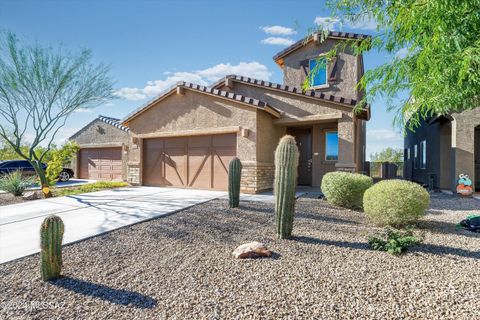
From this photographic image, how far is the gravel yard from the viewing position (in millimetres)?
2584

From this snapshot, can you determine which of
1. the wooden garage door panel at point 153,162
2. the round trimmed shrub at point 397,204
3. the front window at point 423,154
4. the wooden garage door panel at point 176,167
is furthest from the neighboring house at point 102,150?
the front window at point 423,154

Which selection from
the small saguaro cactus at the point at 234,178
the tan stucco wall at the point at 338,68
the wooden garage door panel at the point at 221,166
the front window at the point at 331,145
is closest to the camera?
the small saguaro cactus at the point at 234,178

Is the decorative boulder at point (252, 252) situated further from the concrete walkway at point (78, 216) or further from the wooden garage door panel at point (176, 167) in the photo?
the wooden garage door panel at point (176, 167)

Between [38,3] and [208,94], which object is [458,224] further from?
[38,3]

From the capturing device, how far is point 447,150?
476 inches

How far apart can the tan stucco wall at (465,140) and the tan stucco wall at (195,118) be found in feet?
24.9

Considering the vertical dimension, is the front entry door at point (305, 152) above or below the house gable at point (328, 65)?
below

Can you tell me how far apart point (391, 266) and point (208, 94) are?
911 centimetres

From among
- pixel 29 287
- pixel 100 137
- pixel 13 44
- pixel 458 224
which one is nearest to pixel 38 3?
pixel 13 44

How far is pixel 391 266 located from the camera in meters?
3.51

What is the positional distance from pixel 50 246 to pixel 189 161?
27.7 feet

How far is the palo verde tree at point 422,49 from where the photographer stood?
3.09 metres

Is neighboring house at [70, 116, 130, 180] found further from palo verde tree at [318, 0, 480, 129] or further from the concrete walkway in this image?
palo verde tree at [318, 0, 480, 129]

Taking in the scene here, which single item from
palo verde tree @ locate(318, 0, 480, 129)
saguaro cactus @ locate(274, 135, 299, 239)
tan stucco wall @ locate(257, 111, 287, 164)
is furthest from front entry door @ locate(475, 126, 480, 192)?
saguaro cactus @ locate(274, 135, 299, 239)
